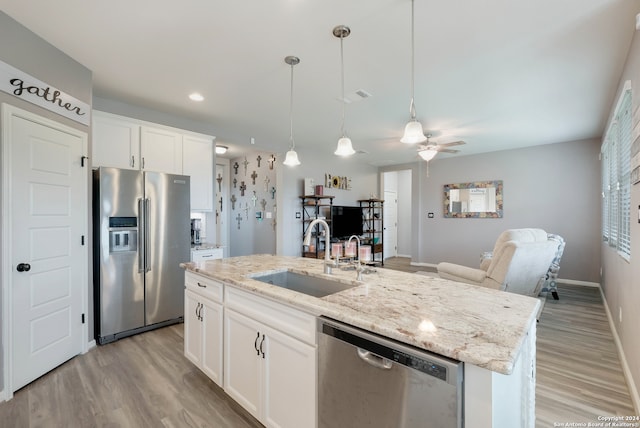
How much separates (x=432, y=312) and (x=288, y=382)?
2.70ft

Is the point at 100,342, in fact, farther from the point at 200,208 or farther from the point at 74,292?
the point at 200,208

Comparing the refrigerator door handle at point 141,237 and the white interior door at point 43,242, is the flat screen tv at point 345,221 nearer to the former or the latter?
the refrigerator door handle at point 141,237

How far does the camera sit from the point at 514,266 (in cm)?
291

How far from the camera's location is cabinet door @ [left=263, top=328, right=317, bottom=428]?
139 cm

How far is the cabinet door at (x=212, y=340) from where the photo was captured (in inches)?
79.1

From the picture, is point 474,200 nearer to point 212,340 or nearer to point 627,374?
point 627,374

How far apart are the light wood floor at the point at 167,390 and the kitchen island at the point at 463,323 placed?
0.91m

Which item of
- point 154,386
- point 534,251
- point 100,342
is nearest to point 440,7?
point 534,251

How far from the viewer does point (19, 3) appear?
1.93 meters

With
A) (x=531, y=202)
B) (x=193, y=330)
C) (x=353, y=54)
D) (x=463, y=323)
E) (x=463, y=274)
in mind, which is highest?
(x=353, y=54)

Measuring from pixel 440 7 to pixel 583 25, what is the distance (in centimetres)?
113

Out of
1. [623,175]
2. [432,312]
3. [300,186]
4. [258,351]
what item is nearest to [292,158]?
[258,351]

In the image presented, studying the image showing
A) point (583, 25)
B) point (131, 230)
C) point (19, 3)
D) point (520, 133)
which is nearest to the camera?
point (19, 3)

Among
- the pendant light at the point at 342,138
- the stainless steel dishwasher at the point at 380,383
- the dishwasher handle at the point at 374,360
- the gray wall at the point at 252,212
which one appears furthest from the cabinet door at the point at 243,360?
the gray wall at the point at 252,212
